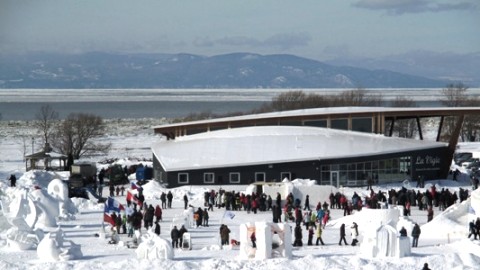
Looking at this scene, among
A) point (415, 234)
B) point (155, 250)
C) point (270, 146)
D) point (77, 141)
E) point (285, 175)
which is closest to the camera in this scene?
point (155, 250)

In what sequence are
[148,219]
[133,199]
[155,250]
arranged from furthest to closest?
[133,199], [148,219], [155,250]

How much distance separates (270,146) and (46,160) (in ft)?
41.1

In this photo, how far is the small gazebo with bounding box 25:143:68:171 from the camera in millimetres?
Answer: 51656

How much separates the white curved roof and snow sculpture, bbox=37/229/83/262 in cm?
1999

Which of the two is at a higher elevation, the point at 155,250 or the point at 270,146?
the point at 270,146

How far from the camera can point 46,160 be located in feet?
171

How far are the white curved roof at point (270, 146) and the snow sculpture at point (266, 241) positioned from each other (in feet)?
66.9

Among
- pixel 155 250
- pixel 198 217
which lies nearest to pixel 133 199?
pixel 198 217

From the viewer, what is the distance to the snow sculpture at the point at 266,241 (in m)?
24.7

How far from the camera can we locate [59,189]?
3531 centimetres

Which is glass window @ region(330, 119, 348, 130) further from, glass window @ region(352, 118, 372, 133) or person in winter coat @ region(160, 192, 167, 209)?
person in winter coat @ region(160, 192, 167, 209)

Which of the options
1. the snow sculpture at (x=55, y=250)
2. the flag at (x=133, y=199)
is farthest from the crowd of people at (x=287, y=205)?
the snow sculpture at (x=55, y=250)

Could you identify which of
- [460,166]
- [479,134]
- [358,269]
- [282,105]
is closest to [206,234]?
[358,269]

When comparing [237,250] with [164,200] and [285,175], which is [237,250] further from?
[285,175]
